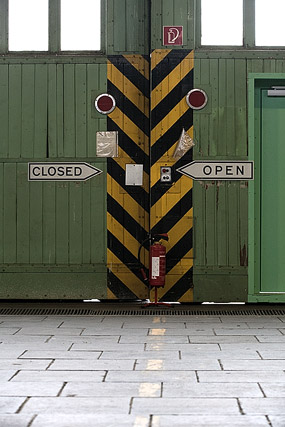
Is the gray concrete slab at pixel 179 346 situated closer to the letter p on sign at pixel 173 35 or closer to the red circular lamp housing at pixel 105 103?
the red circular lamp housing at pixel 105 103

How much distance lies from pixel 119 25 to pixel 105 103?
796 mm

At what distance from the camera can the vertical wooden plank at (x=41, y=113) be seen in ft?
21.6

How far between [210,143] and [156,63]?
3.14ft

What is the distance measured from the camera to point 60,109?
6566 mm

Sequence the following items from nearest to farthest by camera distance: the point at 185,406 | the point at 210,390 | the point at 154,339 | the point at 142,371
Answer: the point at 185,406 < the point at 210,390 < the point at 142,371 < the point at 154,339

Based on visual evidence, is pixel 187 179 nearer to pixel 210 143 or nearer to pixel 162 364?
pixel 210 143

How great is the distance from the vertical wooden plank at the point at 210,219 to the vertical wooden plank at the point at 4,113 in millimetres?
2053

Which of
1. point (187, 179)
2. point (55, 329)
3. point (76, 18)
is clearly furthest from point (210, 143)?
point (55, 329)

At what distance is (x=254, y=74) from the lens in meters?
6.49

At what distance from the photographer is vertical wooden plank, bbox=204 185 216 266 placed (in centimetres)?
647

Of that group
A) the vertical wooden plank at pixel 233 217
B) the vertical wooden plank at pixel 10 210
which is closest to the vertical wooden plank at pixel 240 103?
the vertical wooden plank at pixel 233 217

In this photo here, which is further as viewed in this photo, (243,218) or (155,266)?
(243,218)

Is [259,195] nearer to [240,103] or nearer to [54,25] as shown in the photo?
[240,103]

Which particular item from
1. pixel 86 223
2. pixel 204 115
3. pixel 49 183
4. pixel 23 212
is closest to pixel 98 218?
pixel 86 223
